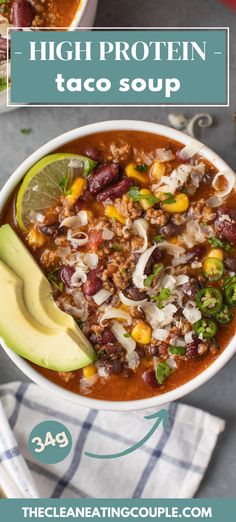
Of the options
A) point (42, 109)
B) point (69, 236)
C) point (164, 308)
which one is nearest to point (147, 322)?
point (164, 308)

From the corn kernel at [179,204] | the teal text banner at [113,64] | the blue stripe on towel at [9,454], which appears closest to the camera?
the teal text banner at [113,64]

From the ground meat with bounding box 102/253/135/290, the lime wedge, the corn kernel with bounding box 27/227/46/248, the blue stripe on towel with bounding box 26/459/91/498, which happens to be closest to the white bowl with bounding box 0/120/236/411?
the lime wedge

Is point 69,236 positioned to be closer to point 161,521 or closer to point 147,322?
point 147,322

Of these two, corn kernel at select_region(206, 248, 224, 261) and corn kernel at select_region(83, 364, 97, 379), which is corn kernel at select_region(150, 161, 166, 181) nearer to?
corn kernel at select_region(206, 248, 224, 261)

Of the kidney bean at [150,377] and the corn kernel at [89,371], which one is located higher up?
the corn kernel at [89,371]

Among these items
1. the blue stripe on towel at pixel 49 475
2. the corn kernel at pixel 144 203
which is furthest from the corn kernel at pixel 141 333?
the blue stripe on towel at pixel 49 475

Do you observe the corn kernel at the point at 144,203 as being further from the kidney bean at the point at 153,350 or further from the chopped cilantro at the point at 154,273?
the kidney bean at the point at 153,350
